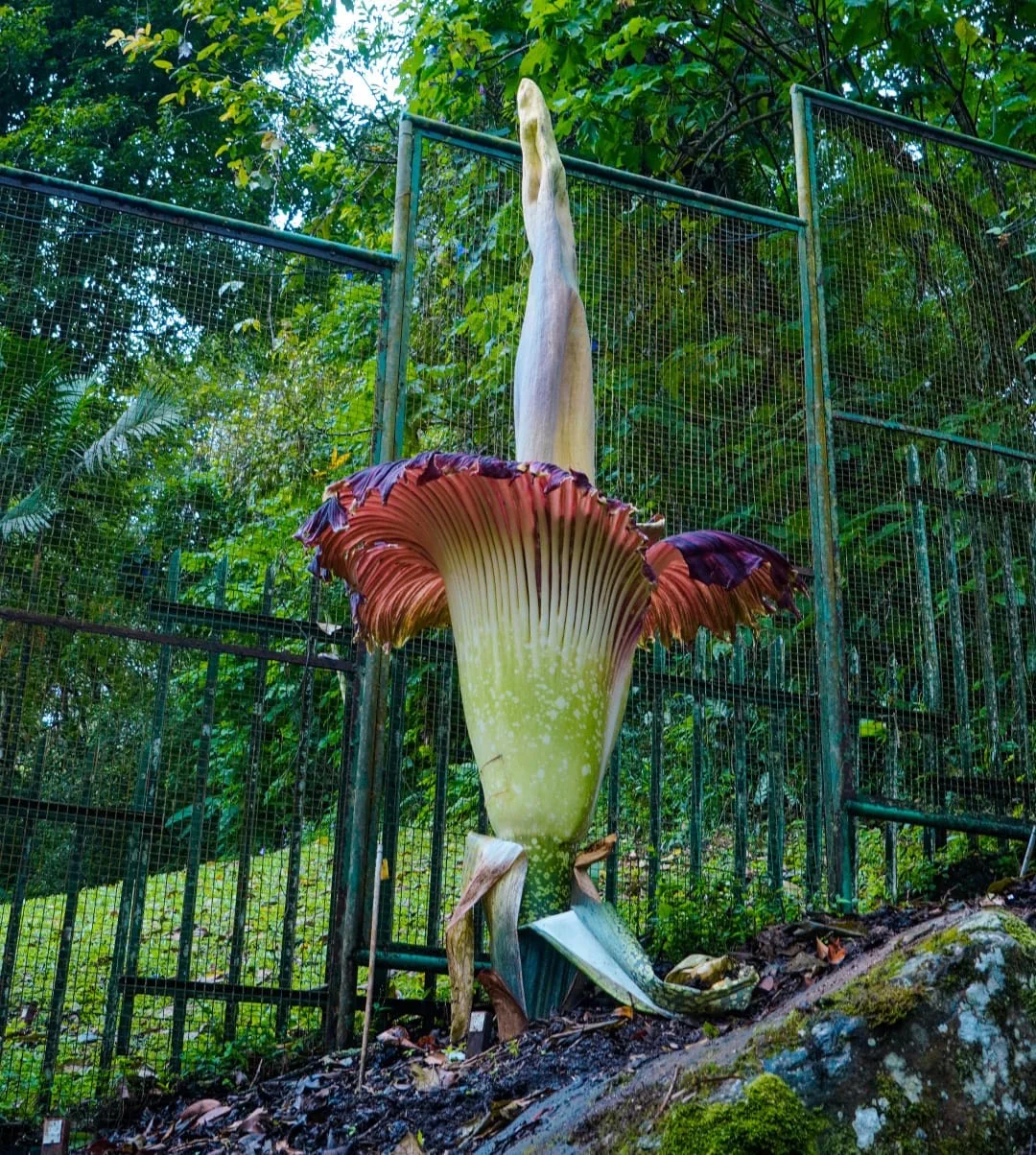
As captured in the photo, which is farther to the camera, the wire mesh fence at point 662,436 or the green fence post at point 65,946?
the wire mesh fence at point 662,436

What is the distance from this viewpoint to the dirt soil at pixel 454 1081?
109 inches

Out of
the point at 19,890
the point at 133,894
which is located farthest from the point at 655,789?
the point at 19,890

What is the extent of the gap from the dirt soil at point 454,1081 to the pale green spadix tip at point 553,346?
5.01ft

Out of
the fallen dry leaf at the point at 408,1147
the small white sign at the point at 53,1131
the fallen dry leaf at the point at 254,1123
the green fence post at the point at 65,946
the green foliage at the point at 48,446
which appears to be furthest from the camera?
the green foliage at the point at 48,446

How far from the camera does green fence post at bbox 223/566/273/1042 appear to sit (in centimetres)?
394

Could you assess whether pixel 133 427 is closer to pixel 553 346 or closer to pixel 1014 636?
pixel 553 346

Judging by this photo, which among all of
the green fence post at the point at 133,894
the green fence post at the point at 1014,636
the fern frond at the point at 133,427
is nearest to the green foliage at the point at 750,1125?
the green fence post at the point at 133,894

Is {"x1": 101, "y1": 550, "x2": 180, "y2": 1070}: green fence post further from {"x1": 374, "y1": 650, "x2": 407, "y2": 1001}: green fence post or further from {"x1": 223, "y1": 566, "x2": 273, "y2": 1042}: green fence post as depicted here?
{"x1": 374, "y1": 650, "x2": 407, "y2": 1001}: green fence post

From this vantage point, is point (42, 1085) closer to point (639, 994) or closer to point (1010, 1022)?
point (639, 994)

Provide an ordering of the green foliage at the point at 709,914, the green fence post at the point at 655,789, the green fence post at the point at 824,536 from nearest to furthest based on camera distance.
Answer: the green foliage at the point at 709,914
the green fence post at the point at 655,789
the green fence post at the point at 824,536

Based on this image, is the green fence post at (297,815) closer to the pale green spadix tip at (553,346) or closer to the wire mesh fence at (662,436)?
the wire mesh fence at (662,436)

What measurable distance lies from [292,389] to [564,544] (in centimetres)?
191

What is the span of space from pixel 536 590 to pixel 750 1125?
5.20 ft

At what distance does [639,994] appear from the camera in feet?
10.1
